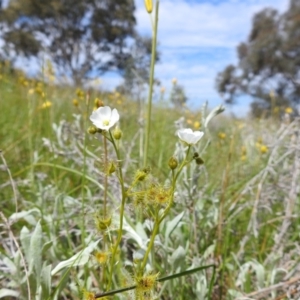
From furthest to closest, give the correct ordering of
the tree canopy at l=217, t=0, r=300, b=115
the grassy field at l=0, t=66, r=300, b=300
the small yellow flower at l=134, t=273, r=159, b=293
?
the tree canopy at l=217, t=0, r=300, b=115 < the grassy field at l=0, t=66, r=300, b=300 < the small yellow flower at l=134, t=273, r=159, b=293

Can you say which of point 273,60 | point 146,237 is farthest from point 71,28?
point 146,237

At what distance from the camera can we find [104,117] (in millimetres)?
475

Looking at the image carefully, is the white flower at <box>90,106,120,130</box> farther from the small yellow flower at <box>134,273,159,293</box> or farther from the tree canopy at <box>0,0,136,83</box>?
the tree canopy at <box>0,0,136,83</box>

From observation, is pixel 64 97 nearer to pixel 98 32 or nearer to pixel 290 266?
pixel 290 266

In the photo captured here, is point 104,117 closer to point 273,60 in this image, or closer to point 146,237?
point 146,237

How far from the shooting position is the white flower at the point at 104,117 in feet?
1.50

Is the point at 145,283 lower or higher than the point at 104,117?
lower

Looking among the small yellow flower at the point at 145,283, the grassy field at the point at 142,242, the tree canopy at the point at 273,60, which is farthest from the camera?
the tree canopy at the point at 273,60

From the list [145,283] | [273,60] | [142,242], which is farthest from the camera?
[273,60]

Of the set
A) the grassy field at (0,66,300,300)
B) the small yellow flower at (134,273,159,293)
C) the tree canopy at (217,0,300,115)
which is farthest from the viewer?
the tree canopy at (217,0,300,115)

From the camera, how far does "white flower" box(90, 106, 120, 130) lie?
1.50 ft

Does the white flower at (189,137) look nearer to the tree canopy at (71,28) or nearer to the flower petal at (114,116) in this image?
the flower petal at (114,116)

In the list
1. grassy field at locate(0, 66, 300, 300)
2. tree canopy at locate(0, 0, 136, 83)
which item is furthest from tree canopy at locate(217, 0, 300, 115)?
grassy field at locate(0, 66, 300, 300)

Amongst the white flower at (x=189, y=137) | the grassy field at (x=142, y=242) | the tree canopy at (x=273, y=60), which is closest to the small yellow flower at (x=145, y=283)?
the grassy field at (x=142, y=242)
